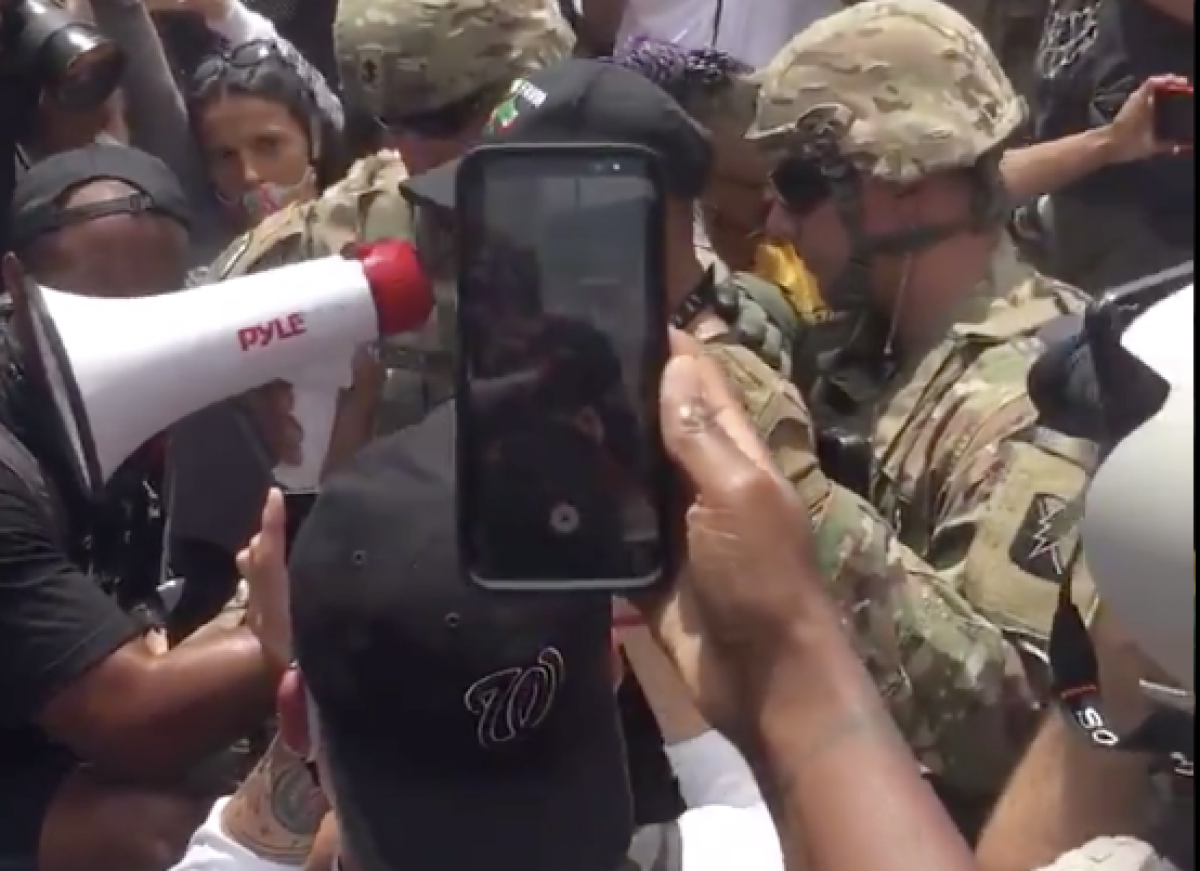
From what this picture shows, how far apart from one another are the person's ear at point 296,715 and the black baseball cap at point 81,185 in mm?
1436

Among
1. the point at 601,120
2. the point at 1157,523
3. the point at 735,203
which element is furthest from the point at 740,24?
the point at 1157,523

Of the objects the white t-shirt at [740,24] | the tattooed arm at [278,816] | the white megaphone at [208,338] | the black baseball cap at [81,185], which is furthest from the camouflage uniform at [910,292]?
the white t-shirt at [740,24]

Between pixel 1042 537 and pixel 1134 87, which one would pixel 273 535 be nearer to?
pixel 1042 537

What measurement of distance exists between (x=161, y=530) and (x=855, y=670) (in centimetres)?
184

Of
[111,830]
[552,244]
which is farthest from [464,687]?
[111,830]

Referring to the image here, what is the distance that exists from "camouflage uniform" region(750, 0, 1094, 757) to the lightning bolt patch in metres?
0.14

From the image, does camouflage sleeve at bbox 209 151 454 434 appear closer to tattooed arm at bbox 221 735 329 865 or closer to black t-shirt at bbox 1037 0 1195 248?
tattooed arm at bbox 221 735 329 865

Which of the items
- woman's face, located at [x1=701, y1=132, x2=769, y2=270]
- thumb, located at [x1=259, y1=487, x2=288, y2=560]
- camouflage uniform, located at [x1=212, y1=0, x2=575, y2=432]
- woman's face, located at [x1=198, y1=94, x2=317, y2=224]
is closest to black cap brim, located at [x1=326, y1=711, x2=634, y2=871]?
thumb, located at [x1=259, y1=487, x2=288, y2=560]

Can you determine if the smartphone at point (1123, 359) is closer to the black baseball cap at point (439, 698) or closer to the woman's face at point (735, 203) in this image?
the black baseball cap at point (439, 698)

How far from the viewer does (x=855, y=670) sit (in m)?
1.36

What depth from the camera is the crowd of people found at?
1.34m

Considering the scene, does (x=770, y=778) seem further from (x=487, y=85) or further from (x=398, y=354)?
(x=487, y=85)

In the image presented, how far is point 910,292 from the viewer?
2898mm

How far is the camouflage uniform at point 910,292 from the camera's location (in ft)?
8.43
